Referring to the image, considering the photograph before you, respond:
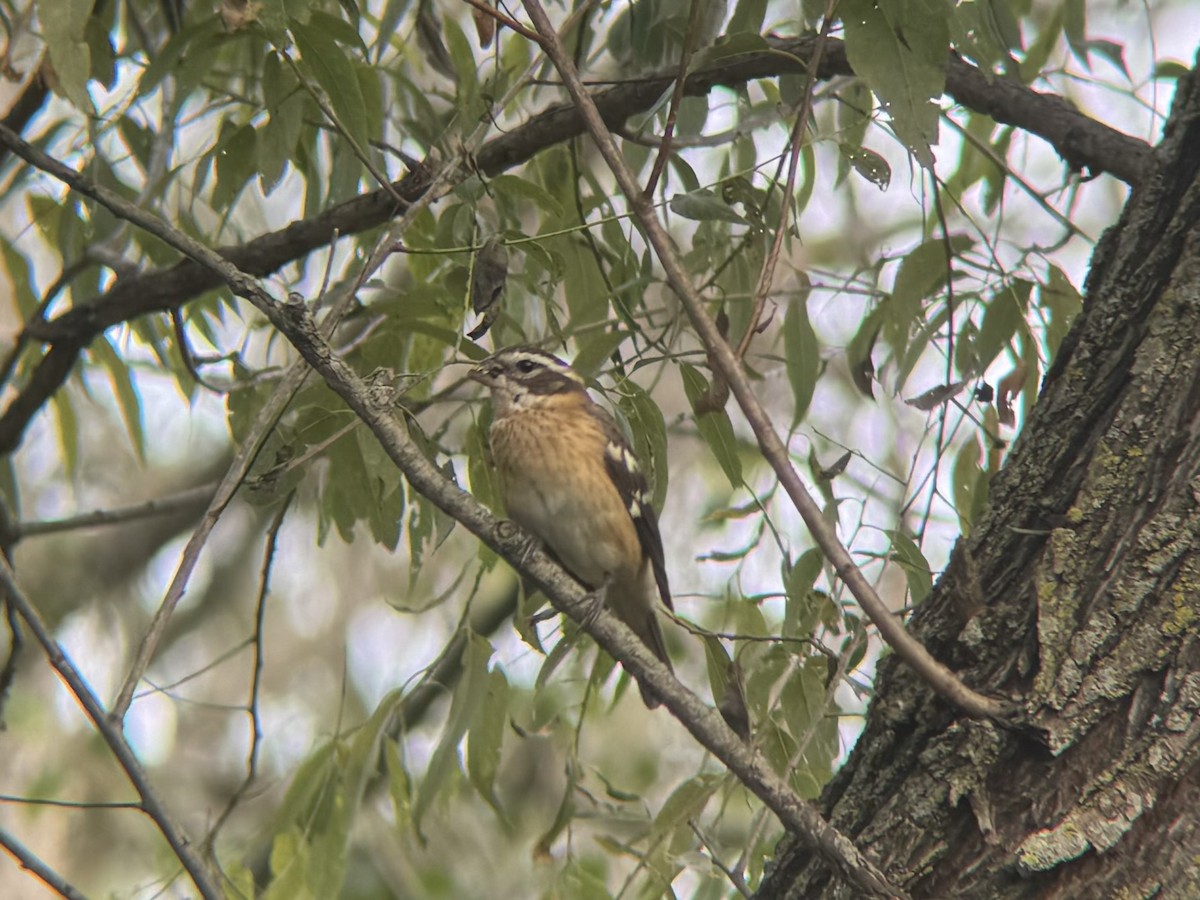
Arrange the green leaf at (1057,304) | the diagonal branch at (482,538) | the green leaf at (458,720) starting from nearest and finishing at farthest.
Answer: the diagonal branch at (482,538)
the green leaf at (458,720)
the green leaf at (1057,304)

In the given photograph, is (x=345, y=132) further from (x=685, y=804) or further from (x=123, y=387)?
(x=685, y=804)

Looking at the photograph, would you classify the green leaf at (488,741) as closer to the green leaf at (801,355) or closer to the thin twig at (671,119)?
the green leaf at (801,355)

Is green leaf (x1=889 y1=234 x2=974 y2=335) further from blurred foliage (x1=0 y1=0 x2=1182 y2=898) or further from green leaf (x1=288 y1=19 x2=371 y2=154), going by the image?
green leaf (x1=288 y1=19 x2=371 y2=154)

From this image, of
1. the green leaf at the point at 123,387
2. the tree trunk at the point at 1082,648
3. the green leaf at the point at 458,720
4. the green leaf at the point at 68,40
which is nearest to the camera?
the tree trunk at the point at 1082,648

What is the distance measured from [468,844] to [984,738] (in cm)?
734

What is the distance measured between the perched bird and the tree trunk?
220 centimetres

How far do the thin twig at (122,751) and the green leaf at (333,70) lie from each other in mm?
1438

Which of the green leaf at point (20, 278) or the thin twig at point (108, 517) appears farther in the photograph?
the thin twig at point (108, 517)

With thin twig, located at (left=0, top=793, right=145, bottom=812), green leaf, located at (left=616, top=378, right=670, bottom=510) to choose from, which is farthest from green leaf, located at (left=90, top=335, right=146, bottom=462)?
thin twig, located at (left=0, top=793, right=145, bottom=812)

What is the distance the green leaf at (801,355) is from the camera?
3842 millimetres

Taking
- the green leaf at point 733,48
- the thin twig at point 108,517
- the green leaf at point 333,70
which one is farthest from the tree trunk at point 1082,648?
the thin twig at point 108,517

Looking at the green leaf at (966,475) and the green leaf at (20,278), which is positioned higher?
the green leaf at (20,278)

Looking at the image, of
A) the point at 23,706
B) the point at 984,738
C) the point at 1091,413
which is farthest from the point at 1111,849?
the point at 23,706

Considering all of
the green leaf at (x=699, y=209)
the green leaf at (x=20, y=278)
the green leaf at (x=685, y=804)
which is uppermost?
the green leaf at (x=20, y=278)
